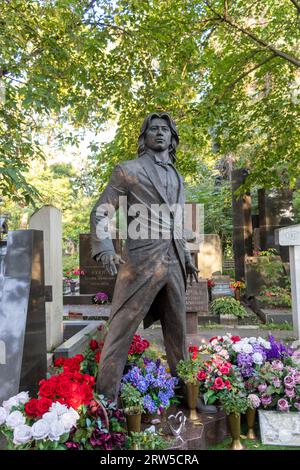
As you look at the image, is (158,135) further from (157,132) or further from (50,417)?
(50,417)

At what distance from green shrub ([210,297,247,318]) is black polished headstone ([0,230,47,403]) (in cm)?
614

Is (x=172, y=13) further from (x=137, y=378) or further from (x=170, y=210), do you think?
(x=137, y=378)

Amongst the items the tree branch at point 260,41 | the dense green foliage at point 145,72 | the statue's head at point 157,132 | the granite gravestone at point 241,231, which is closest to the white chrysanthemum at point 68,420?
the statue's head at point 157,132

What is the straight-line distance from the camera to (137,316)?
300 cm

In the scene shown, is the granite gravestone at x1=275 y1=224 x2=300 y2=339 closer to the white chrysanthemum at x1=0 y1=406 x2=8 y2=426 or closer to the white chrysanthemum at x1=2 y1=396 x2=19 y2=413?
the white chrysanthemum at x1=2 y1=396 x2=19 y2=413

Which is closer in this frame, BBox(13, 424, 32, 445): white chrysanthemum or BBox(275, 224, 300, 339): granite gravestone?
BBox(13, 424, 32, 445): white chrysanthemum

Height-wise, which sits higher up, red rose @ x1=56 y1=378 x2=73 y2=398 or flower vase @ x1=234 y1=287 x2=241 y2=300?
red rose @ x1=56 y1=378 x2=73 y2=398

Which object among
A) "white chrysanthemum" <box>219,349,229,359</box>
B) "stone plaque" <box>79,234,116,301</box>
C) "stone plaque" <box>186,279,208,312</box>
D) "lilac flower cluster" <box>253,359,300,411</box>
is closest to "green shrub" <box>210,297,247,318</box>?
"stone plaque" <box>186,279,208,312</box>

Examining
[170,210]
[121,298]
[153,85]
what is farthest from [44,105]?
[121,298]

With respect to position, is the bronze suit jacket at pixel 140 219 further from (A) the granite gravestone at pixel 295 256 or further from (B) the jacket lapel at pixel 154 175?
(A) the granite gravestone at pixel 295 256

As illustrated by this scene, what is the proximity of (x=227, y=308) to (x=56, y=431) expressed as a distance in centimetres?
721

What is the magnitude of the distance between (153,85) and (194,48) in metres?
1.13

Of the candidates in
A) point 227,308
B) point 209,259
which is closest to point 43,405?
point 227,308

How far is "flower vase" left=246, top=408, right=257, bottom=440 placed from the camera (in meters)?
3.09
